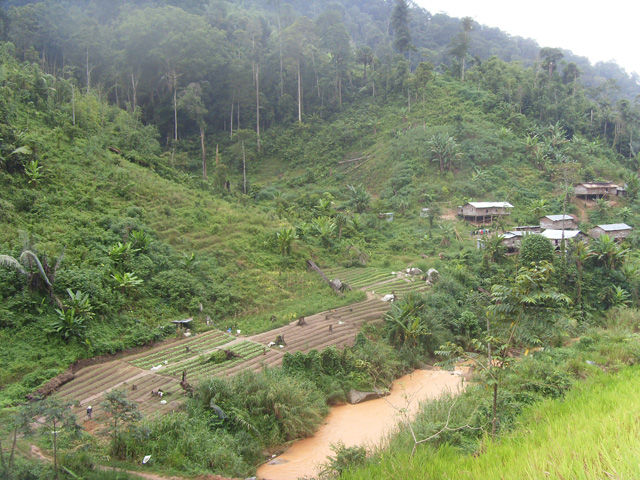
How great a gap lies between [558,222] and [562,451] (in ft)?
93.0

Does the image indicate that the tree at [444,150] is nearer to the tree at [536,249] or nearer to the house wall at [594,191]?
the house wall at [594,191]

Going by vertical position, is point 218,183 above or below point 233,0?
below

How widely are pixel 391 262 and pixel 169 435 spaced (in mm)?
16834

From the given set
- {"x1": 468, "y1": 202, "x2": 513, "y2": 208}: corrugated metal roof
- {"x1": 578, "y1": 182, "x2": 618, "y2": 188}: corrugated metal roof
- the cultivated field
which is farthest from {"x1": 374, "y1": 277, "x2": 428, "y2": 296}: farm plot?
{"x1": 578, "y1": 182, "x2": 618, "y2": 188}: corrugated metal roof

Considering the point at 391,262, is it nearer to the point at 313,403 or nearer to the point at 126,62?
the point at 313,403

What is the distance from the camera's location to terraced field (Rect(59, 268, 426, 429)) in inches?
424

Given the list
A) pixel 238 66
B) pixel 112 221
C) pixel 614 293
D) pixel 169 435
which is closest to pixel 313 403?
pixel 169 435

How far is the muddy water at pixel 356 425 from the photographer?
30.7ft

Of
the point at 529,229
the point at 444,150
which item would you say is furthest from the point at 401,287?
the point at 444,150

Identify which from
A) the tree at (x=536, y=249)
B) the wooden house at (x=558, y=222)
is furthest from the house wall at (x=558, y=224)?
the tree at (x=536, y=249)

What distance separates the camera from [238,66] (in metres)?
39.5

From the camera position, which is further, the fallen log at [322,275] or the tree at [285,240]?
the tree at [285,240]

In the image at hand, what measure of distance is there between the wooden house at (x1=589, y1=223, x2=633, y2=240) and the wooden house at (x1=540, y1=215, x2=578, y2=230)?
4.76 feet

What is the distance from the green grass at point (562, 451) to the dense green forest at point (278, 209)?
124 cm
